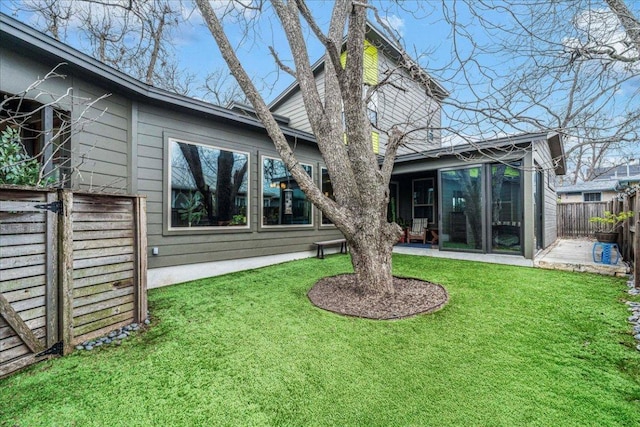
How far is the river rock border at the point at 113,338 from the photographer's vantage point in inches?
99.9

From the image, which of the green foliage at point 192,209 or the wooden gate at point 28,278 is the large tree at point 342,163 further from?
the wooden gate at point 28,278

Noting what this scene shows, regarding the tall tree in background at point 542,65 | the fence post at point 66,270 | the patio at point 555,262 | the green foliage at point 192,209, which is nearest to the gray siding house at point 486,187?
the patio at point 555,262

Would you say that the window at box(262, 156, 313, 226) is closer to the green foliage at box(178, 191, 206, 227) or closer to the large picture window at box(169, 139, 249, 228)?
the large picture window at box(169, 139, 249, 228)

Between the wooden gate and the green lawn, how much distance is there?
20cm

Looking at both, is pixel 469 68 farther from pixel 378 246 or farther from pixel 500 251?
pixel 500 251

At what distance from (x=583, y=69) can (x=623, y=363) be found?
473 centimetres

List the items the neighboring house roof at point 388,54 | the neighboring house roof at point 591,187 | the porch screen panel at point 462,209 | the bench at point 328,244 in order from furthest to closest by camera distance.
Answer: the neighboring house roof at point 591,187 → the bench at point 328,244 → the porch screen panel at point 462,209 → the neighboring house roof at point 388,54

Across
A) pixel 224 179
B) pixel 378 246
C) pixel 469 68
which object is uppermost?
pixel 469 68

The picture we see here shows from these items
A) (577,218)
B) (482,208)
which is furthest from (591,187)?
(482,208)

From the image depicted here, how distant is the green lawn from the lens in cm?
170

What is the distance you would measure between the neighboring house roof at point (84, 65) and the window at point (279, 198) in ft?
4.68

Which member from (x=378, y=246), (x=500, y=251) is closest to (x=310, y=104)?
(x=378, y=246)

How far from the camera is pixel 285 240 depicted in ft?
20.8

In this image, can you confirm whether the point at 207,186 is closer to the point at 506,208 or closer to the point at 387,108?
the point at 506,208
